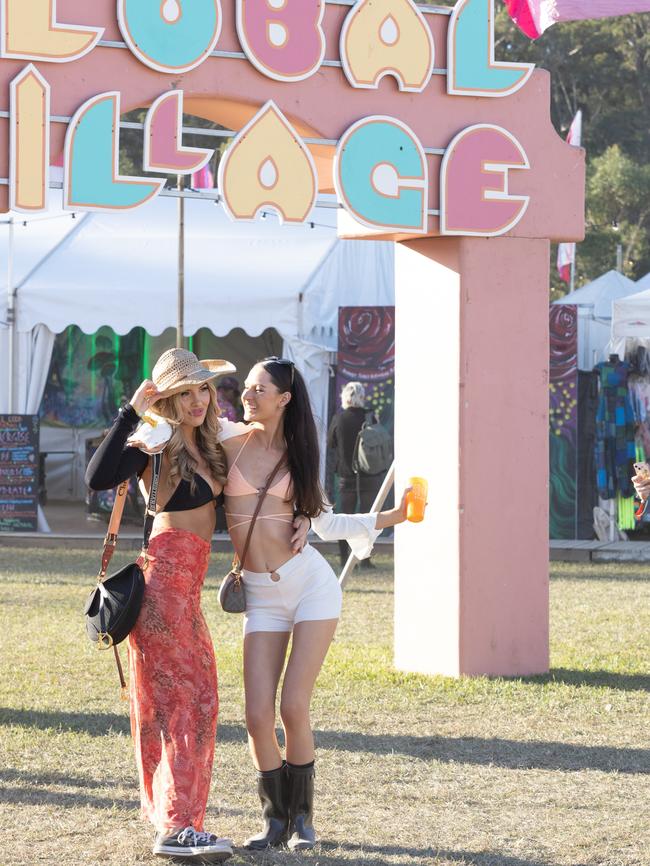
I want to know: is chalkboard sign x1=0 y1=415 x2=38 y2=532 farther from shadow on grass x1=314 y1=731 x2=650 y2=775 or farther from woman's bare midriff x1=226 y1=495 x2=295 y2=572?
woman's bare midriff x1=226 y1=495 x2=295 y2=572

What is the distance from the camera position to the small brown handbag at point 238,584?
5176 millimetres

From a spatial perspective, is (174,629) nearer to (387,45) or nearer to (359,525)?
(359,525)

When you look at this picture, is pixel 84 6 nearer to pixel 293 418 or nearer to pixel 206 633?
pixel 293 418

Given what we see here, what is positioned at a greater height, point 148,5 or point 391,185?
point 148,5

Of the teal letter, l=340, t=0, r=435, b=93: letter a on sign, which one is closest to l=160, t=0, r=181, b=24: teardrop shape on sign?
the teal letter

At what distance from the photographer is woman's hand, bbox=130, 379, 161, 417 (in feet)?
16.5

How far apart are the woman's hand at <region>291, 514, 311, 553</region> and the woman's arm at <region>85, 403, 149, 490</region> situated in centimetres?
63

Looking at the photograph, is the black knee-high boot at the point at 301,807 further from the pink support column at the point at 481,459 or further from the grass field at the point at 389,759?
the pink support column at the point at 481,459

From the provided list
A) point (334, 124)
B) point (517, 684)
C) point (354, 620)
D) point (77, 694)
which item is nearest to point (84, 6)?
point (334, 124)

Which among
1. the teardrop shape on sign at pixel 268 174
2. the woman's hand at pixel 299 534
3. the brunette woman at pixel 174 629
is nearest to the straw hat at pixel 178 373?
the brunette woman at pixel 174 629

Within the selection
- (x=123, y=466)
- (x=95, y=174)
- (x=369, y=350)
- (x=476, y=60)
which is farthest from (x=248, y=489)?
(x=369, y=350)

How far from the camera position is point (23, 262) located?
A: 705 inches

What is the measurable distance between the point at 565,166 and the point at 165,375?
4.42 m

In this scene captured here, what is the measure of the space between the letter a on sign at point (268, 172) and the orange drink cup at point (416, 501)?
2591 millimetres
